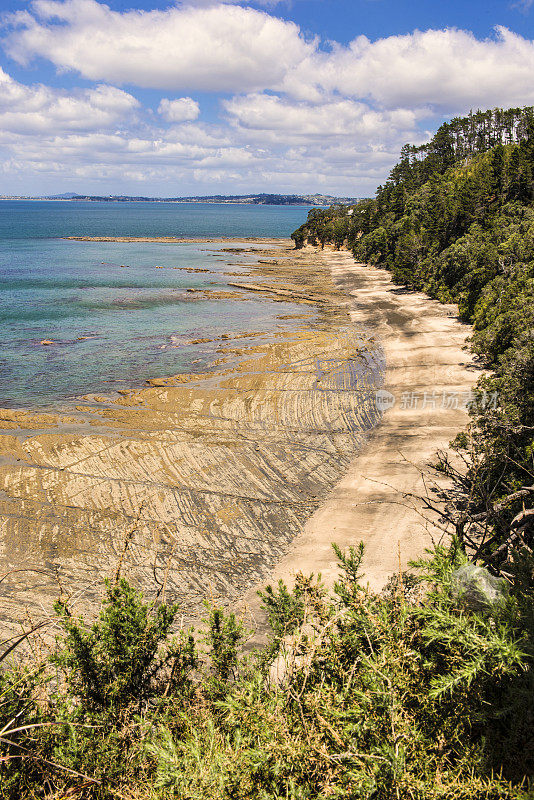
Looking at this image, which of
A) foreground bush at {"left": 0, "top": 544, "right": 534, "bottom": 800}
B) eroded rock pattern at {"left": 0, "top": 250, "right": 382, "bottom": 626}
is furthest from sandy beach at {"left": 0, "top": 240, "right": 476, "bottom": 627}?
foreground bush at {"left": 0, "top": 544, "right": 534, "bottom": 800}

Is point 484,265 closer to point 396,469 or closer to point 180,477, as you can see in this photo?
point 396,469

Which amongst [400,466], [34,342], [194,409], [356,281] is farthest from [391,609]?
[356,281]

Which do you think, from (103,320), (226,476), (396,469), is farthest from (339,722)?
(103,320)

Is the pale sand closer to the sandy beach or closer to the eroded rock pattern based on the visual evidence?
the sandy beach

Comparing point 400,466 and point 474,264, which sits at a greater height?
point 474,264

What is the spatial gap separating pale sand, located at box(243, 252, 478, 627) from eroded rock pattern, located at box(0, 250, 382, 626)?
2.43ft

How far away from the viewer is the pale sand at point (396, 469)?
12.8 meters

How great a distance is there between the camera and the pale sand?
12.8 meters

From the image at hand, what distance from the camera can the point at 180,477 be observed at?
55.9 feet

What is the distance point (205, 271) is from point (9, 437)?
172 ft

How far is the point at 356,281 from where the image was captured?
59.1 m

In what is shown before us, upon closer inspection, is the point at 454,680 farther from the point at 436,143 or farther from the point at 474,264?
the point at 436,143

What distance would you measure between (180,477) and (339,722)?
1347cm

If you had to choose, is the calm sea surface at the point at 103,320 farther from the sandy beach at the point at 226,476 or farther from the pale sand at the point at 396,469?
the pale sand at the point at 396,469
